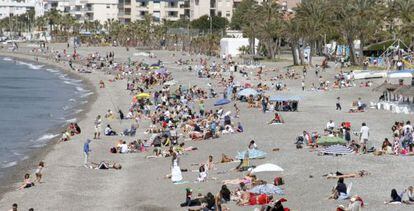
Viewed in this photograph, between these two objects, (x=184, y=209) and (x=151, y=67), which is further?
(x=151, y=67)

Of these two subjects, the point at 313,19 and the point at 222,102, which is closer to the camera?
the point at 222,102

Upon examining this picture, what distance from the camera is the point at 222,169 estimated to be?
30.2 metres

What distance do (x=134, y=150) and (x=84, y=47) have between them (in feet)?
→ 367

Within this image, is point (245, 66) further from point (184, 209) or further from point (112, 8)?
point (112, 8)

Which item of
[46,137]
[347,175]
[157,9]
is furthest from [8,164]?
[157,9]

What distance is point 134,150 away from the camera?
1458 inches

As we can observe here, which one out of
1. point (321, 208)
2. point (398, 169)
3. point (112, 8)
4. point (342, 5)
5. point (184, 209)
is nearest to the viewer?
point (321, 208)

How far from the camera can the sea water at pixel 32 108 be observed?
4228 centimetres

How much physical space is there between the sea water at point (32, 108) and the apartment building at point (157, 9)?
186 feet

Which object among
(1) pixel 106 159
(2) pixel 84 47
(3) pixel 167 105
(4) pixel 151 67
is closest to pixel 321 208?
(1) pixel 106 159

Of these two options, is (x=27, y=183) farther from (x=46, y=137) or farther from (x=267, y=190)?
(x=46, y=137)

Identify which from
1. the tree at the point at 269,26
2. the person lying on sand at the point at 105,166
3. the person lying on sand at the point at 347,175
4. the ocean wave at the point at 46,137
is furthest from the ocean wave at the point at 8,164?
the tree at the point at 269,26

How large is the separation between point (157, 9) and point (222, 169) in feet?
457

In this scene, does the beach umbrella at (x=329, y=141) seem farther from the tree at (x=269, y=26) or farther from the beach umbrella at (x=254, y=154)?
the tree at (x=269, y=26)
